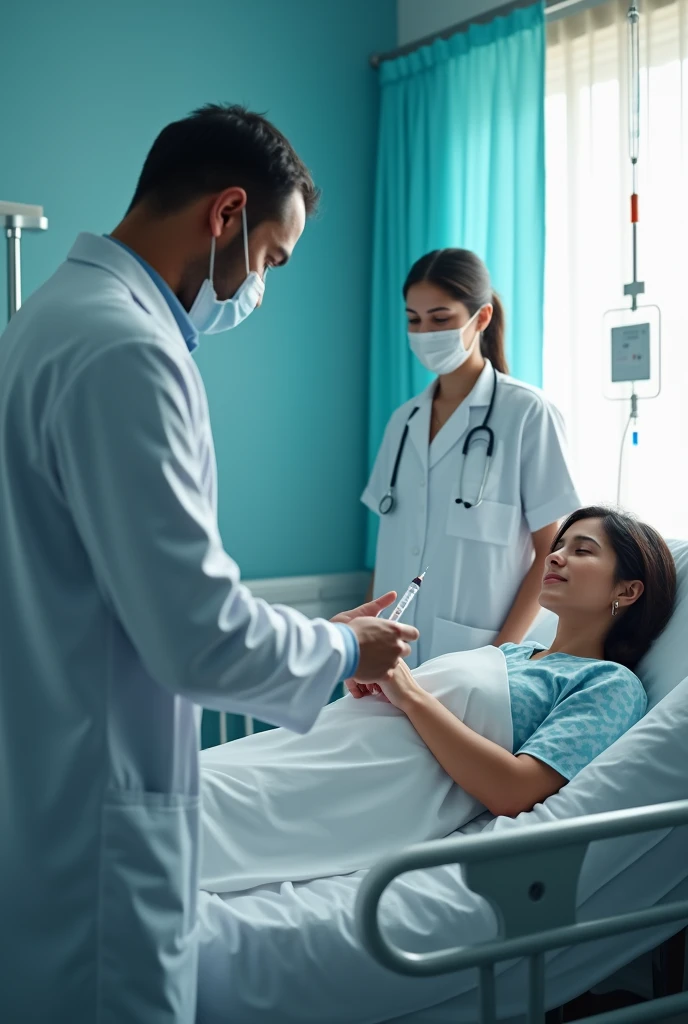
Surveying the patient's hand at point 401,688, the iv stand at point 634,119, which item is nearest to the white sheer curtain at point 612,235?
the iv stand at point 634,119

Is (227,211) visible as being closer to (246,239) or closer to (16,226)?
(246,239)

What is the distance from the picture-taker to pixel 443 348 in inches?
93.4

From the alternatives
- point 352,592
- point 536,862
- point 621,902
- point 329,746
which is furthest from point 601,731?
point 352,592

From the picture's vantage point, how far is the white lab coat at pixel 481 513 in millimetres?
2314

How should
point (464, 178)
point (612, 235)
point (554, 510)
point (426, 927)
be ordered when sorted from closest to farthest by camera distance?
point (426, 927)
point (554, 510)
point (612, 235)
point (464, 178)

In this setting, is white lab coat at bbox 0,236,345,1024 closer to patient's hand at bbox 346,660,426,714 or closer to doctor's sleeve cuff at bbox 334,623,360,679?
doctor's sleeve cuff at bbox 334,623,360,679

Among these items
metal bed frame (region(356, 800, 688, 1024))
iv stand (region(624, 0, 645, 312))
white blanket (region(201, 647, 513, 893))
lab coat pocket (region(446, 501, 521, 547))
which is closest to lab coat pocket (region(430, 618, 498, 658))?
lab coat pocket (region(446, 501, 521, 547))

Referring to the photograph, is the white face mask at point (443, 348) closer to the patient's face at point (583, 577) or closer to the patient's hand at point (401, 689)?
the patient's face at point (583, 577)

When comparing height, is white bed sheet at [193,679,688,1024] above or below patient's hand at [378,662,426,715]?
below

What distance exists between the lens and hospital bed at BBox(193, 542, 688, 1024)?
1.07 meters

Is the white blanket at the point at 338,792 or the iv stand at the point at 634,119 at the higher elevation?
the iv stand at the point at 634,119

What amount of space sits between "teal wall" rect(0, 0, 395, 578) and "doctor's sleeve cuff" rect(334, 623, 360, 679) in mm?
1839

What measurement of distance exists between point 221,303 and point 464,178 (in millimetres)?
2000

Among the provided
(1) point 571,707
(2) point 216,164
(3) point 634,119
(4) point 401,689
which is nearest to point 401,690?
(4) point 401,689
